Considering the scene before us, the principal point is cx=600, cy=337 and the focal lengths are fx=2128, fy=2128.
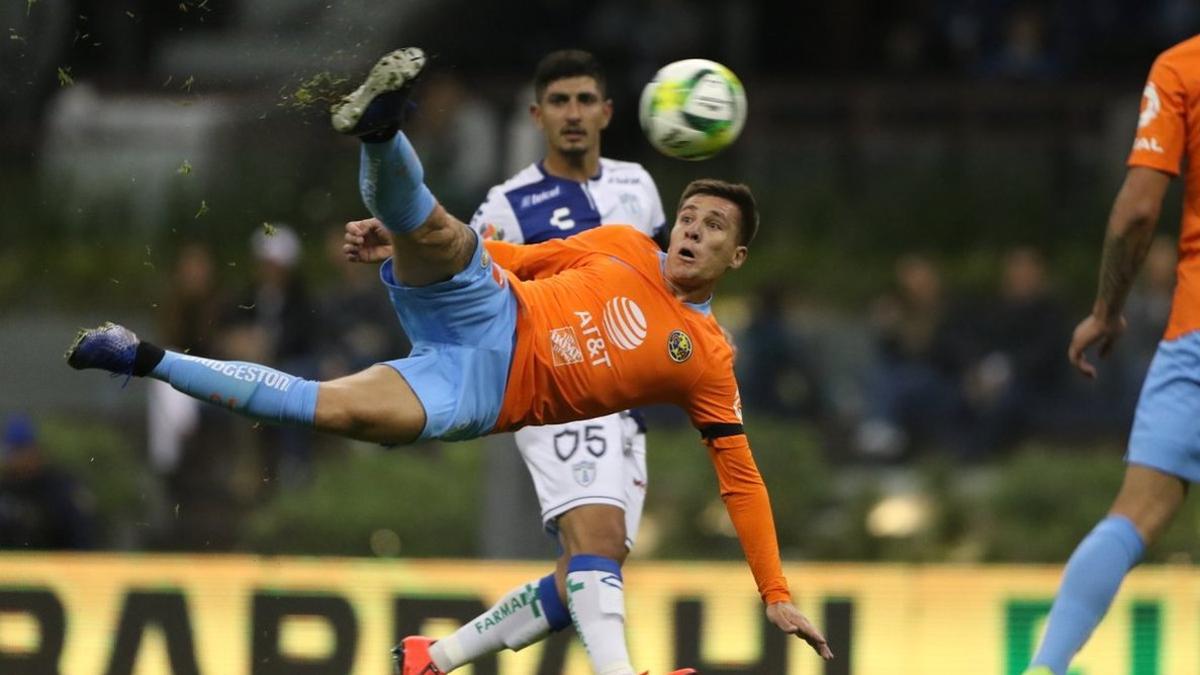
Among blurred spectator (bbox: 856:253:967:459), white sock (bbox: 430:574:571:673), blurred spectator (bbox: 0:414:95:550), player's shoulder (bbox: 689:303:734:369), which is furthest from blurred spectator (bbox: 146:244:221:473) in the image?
player's shoulder (bbox: 689:303:734:369)

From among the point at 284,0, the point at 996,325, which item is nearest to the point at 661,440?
the point at 996,325

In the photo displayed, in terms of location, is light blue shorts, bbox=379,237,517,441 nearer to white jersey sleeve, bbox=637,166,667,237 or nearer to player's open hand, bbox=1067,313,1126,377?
white jersey sleeve, bbox=637,166,667,237

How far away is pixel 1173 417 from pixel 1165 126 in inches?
37.7

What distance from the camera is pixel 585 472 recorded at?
834 cm

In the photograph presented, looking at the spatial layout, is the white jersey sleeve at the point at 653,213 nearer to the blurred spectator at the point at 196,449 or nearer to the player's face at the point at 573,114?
the player's face at the point at 573,114

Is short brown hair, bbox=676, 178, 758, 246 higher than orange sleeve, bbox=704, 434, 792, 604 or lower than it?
higher

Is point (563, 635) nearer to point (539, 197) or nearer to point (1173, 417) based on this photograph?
point (539, 197)

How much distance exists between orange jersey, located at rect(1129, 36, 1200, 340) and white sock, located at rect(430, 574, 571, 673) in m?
2.67

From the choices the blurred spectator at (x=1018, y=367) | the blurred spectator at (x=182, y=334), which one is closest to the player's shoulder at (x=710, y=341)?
the blurred spectator at (x=182, y=334)

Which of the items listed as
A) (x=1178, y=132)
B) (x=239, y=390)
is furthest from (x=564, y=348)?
(x=1178, y=132)

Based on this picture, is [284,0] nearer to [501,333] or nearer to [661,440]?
[661,440]

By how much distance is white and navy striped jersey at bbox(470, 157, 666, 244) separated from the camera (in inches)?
342

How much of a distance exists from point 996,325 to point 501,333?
7.45 meters

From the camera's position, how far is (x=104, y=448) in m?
14.1
